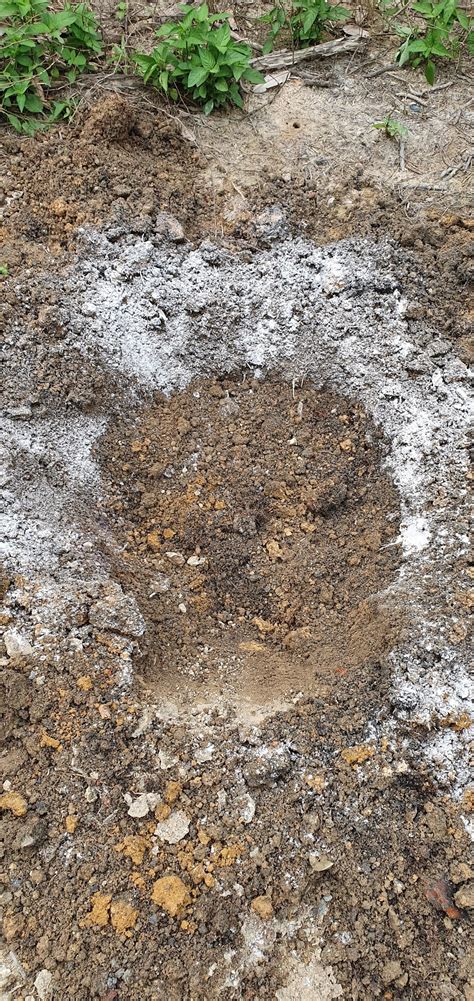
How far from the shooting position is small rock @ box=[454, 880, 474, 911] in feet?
6.08

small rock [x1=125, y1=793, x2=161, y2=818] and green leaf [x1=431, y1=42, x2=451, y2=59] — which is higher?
green leaf [x1=431, y1=42, x2=451, y2=59]

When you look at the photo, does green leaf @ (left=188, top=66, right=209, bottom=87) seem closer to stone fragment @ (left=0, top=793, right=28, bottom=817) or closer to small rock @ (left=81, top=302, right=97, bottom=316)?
small rock @ (left=81, top=302, right=97, bottom=316)

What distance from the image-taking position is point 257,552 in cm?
275

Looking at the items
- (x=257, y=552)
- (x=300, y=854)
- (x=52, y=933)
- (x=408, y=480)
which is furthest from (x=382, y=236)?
(x=52, y=933)

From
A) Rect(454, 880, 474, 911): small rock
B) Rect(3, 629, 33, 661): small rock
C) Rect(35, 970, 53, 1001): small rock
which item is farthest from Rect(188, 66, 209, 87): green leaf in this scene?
Rect(35, 970, 53, 1001): small rock

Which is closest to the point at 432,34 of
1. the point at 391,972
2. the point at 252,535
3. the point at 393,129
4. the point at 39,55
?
the point at 393,129

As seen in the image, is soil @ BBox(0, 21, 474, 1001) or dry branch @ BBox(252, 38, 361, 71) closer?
soil @ BBox(0, 21, 474, 1001)

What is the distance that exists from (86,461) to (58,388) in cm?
34

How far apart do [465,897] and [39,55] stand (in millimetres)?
4015

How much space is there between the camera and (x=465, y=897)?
1.86 meters

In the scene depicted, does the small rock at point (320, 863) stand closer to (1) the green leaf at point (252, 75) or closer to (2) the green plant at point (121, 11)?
(1) the green leaf at point (252, 75)

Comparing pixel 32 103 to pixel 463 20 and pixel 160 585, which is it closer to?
pixel 463 20

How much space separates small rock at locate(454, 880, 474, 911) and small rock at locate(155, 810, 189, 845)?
79 centimetres

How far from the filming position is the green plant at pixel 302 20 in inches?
145
